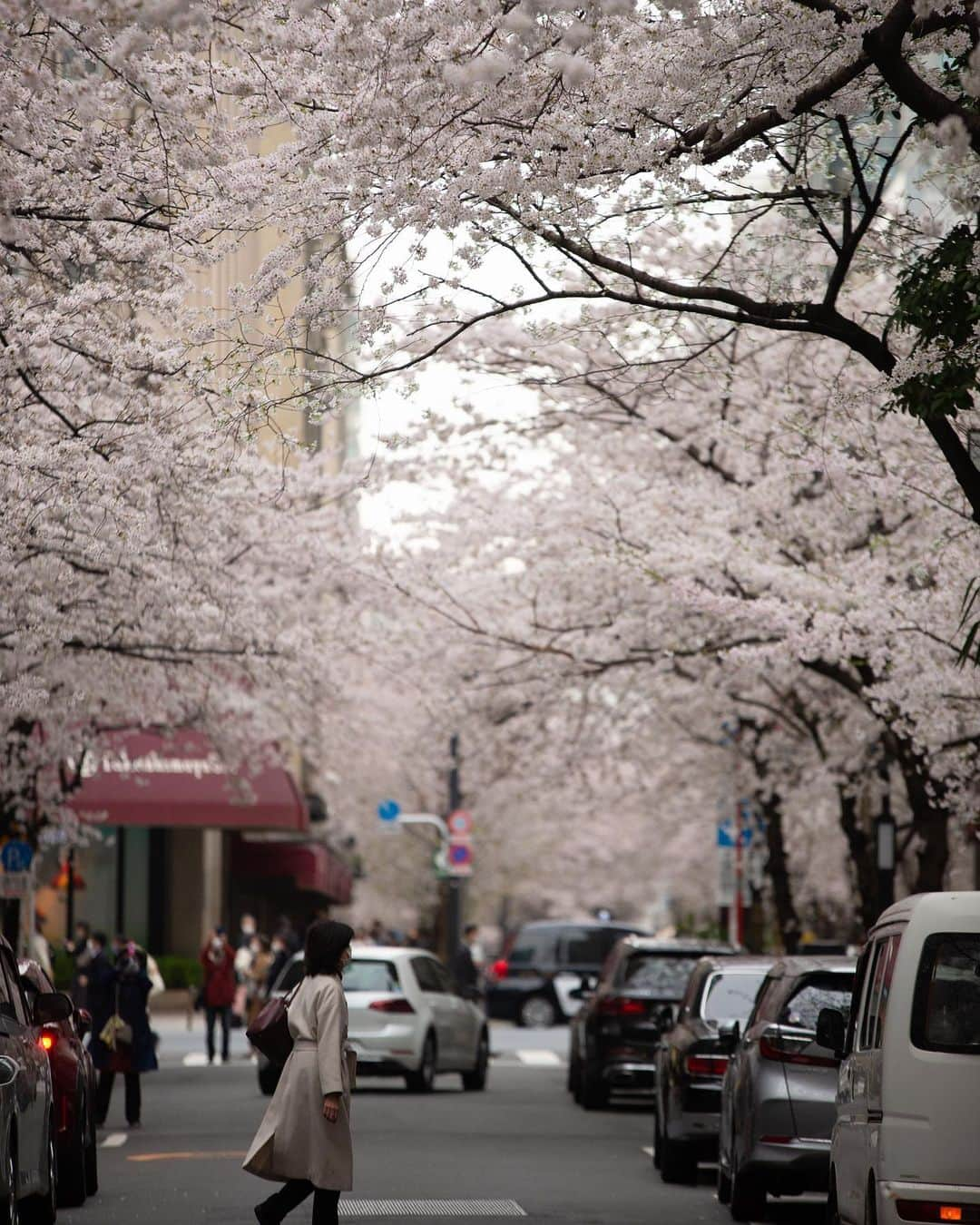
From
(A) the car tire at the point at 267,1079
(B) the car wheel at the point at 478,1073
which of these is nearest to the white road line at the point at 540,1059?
(B) the car wheel at the point at 478,1073

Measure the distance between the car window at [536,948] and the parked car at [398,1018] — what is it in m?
17.6

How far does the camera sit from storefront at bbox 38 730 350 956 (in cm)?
3512

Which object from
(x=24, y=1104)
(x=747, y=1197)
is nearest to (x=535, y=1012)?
(x=747, y=1197)

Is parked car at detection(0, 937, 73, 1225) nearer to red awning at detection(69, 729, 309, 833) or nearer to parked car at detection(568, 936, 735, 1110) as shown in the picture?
parked car at detection(568, 936, 735, 1110)

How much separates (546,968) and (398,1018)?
61.6ft

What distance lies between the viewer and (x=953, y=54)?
33.6 feet

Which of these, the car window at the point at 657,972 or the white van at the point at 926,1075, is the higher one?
the car window at the point at 657,972

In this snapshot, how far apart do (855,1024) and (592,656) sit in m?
13.0

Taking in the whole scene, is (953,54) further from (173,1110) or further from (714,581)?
(173,1110)

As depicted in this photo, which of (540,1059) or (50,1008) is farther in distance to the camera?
(540,1059)

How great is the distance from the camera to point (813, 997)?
40.3 feet

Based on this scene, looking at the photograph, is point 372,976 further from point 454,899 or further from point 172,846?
point 172,846

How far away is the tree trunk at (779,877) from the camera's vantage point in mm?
26109

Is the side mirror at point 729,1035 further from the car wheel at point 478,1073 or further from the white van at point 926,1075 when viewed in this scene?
the car wheel at point 478,1073
